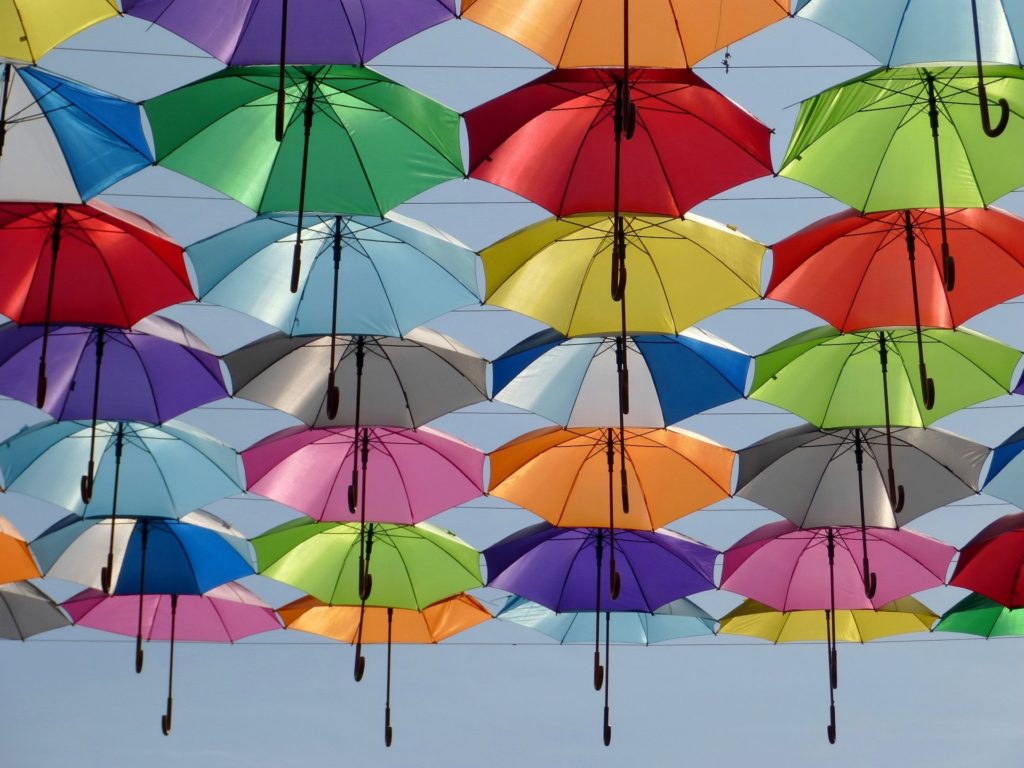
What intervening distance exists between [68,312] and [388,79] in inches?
166

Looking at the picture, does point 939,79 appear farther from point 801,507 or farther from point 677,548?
point 677,548

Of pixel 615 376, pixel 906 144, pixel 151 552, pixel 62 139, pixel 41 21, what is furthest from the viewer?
pixel 151 552

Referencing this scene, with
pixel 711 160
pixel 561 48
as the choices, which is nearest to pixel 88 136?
pixel 561 48

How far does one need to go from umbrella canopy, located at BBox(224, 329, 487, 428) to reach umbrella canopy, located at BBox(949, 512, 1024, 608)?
649 centimetres

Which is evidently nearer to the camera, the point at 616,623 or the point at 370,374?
the point at 370,374

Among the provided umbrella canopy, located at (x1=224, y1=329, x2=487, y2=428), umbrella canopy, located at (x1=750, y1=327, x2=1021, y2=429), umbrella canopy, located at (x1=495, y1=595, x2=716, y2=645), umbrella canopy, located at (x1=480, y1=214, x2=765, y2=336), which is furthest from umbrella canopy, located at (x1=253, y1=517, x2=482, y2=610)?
umbrella canopy, located at (x1=750, y1=327, x2=1021, y2=429)

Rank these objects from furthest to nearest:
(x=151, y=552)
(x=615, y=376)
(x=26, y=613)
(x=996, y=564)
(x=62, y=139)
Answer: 1. (x=26, y=613)
2. (x=151, y=552)
3. (x=996, y=564)
4. (x=615, y=376)
5. (x=62, y=139)

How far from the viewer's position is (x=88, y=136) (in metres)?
11.0

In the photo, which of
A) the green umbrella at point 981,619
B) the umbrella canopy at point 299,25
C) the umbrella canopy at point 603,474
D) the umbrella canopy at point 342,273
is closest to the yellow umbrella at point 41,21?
the umbrella canopy at point 299,25

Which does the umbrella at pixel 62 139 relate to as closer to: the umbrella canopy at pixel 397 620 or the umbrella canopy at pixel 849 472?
the umbrella canopy at pixel 849 472

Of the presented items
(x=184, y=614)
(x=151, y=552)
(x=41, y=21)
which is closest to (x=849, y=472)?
(x=151, y=552)

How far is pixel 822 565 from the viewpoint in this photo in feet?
57.3

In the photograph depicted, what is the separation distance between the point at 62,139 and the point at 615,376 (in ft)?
20.7

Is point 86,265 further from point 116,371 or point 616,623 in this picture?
point 616,623
